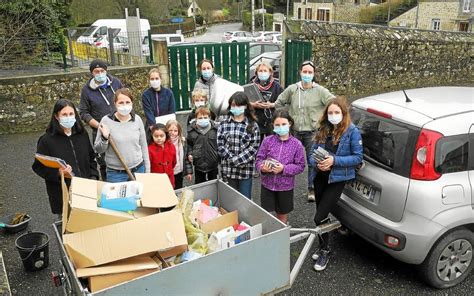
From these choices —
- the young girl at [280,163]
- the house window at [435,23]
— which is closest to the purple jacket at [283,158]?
→ the young girl at [280,163]

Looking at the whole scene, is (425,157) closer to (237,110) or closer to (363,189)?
(363,189)

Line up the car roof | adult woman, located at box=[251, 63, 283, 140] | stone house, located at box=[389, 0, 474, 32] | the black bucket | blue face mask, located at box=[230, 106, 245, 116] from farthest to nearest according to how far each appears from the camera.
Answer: stone house, located at box=[389, 0, 474, 32] → adult woman, located at box=[251, 63, 283, 140] → blue face mask, located at box=[230, 106, 245, 116] → the black bucket → the car roof

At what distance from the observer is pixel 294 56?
11125 millimetres

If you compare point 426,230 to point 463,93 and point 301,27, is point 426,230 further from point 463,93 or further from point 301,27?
Result: point 301,27

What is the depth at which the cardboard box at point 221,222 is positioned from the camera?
132 inches

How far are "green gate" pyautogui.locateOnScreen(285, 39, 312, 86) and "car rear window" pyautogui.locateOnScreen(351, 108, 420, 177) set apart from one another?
682cm

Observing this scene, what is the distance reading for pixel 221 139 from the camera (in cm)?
473

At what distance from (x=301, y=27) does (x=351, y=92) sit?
255cm

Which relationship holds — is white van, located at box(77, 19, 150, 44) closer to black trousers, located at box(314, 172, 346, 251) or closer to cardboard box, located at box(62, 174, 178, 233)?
black trousers, located at box(314, 172, 346, 251)

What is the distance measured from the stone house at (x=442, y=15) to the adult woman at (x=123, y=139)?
46.0 metres

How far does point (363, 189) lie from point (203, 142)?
6.09 feet

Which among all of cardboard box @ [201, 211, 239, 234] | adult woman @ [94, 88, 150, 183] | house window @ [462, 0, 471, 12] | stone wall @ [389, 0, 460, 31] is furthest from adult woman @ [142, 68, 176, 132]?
house window @ [462, 0, 471, 12]

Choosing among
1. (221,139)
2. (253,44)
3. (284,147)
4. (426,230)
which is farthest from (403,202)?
(253,44)

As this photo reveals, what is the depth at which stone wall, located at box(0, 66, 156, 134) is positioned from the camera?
914 centimetres
